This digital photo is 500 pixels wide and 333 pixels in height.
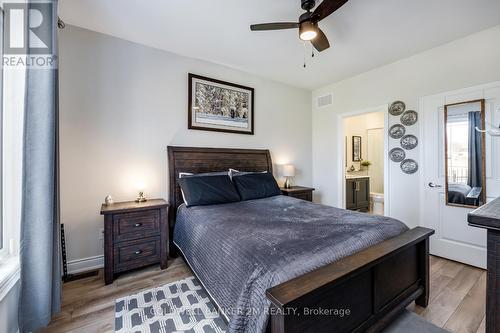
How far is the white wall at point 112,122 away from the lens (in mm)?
2400

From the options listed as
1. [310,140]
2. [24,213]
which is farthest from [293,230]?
[310,140]

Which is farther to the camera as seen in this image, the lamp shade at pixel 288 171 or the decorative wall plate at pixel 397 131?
the lamp shade at pixel 288 171

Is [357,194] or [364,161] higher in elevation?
[364,161]

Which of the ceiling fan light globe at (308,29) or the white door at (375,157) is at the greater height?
the ceiling fan light globe at (308,29)

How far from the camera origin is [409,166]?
3.18m

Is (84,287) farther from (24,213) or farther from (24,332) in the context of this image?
(24,213)

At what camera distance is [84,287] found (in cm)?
213

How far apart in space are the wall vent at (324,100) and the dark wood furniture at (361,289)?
303 cm

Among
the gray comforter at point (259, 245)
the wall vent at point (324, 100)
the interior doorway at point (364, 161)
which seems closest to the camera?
the gray comforter at point (259, 245)

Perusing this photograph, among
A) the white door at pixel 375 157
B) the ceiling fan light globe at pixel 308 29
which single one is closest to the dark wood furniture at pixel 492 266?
the ceiling fan light globe at pixel 308 29

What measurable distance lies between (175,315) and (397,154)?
351cm

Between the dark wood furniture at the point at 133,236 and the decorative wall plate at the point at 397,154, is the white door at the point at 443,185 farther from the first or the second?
the dark wood furniture at the point at 133,236

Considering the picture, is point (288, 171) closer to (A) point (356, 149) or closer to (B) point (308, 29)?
(B) point (308, 29)

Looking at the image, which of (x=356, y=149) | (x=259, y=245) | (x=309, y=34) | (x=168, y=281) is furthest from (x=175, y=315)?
(x=356, y=149)
